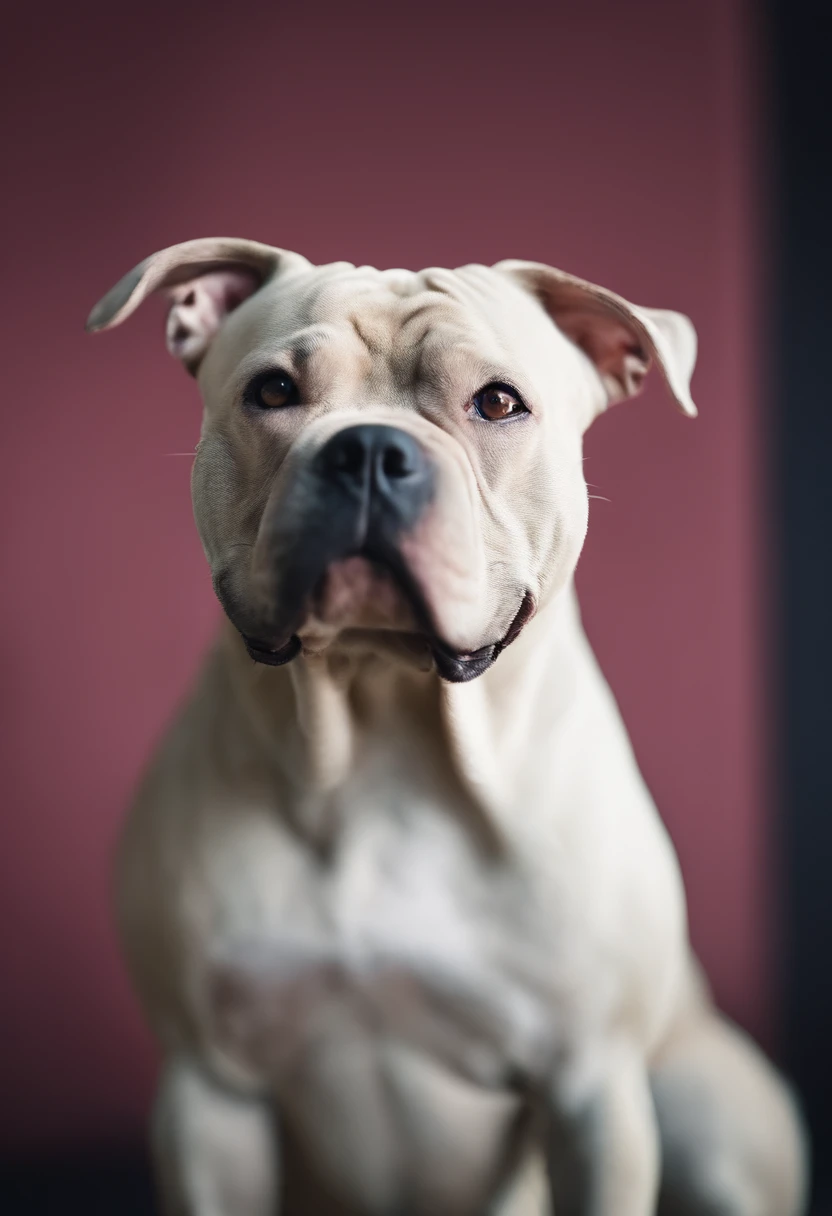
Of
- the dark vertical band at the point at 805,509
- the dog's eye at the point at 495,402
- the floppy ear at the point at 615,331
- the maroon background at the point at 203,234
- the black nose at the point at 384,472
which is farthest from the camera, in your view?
the dark vertical band at the point at 805,509

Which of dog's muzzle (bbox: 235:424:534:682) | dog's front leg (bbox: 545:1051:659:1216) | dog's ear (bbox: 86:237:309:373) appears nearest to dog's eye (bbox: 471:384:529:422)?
dog's muzzle (bbox: 235:424:534:682)

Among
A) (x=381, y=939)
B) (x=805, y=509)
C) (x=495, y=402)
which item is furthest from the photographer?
(x=805, y=509)

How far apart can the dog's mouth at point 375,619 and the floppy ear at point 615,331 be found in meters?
0.30

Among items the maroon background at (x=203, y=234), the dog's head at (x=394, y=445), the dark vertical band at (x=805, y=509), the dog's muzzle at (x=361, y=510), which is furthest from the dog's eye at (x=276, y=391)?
the dark vertical band at (x=805, y=509)

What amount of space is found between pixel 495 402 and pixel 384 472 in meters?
0.17

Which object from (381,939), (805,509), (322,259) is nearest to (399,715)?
(381,939)

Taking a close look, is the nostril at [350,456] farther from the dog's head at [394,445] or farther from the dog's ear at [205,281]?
the dog's ear at [205,281]

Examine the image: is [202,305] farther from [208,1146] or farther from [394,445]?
[208,1146]

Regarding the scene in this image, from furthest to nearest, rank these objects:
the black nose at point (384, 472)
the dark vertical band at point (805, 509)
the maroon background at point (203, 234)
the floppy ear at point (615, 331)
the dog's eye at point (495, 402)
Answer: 1. the dark vertical band at point (805, 509)
2. the maroon background at point (203, 234)
3. the floppy ear at point (615, 331)
4. the dog's eye at point (495, 402)
5. the black nose at point (384, 472)

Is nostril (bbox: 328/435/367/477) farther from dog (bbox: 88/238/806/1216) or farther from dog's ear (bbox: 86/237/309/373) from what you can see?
dog's ear (bbox: 86/237/309/373)

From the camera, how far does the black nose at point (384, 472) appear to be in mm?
1054

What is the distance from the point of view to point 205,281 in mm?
1380

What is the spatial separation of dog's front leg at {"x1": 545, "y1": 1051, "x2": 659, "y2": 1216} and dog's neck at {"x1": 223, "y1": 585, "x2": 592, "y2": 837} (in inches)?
10.8

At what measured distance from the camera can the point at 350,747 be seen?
1319 millimetres
